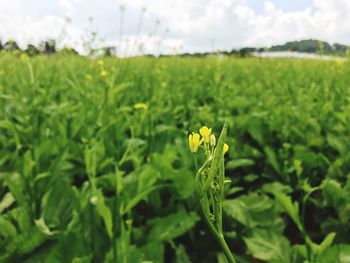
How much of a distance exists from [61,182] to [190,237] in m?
0.47

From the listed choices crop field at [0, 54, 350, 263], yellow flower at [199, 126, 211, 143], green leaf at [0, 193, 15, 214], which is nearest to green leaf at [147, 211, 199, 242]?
crop field at [0, 54, 350, 263]

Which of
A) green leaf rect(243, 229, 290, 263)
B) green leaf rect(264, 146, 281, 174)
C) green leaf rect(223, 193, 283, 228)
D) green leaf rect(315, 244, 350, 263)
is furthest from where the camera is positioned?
green leaf rect(264, 146, 281, 174)

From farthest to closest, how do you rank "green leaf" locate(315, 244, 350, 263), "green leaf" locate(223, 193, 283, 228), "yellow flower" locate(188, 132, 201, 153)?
"green leaf" locate(223, 193, 283, 228) → "green leaf" locate(315, 244, 350, 263) → "yellow flower" locate(188, 132, 201, 153)

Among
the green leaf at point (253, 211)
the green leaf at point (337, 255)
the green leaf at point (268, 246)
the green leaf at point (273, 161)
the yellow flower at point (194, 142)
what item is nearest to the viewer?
the yellow flower at point (194, 142)

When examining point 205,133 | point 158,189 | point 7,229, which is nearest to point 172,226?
point 158,189

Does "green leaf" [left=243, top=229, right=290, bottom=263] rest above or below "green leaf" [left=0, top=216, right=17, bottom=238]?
below

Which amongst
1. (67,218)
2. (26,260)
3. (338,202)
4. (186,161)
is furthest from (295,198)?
(26,260)

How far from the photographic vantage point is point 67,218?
1.47m

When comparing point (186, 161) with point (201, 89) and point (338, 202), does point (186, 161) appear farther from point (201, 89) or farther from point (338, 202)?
point (201, 89)

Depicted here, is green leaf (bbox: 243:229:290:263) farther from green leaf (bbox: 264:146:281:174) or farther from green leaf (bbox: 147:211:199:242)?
green leaf (bbox: 264:146:281:174)

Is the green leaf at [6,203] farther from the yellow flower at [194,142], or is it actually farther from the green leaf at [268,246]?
the yellow flower at [194,142]

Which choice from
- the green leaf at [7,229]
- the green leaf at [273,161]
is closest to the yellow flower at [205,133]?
the green leaf at [7,229]

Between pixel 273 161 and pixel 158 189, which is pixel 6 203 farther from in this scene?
pixel 273 161

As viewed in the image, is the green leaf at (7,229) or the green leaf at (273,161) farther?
the green leaf at (273,161)
